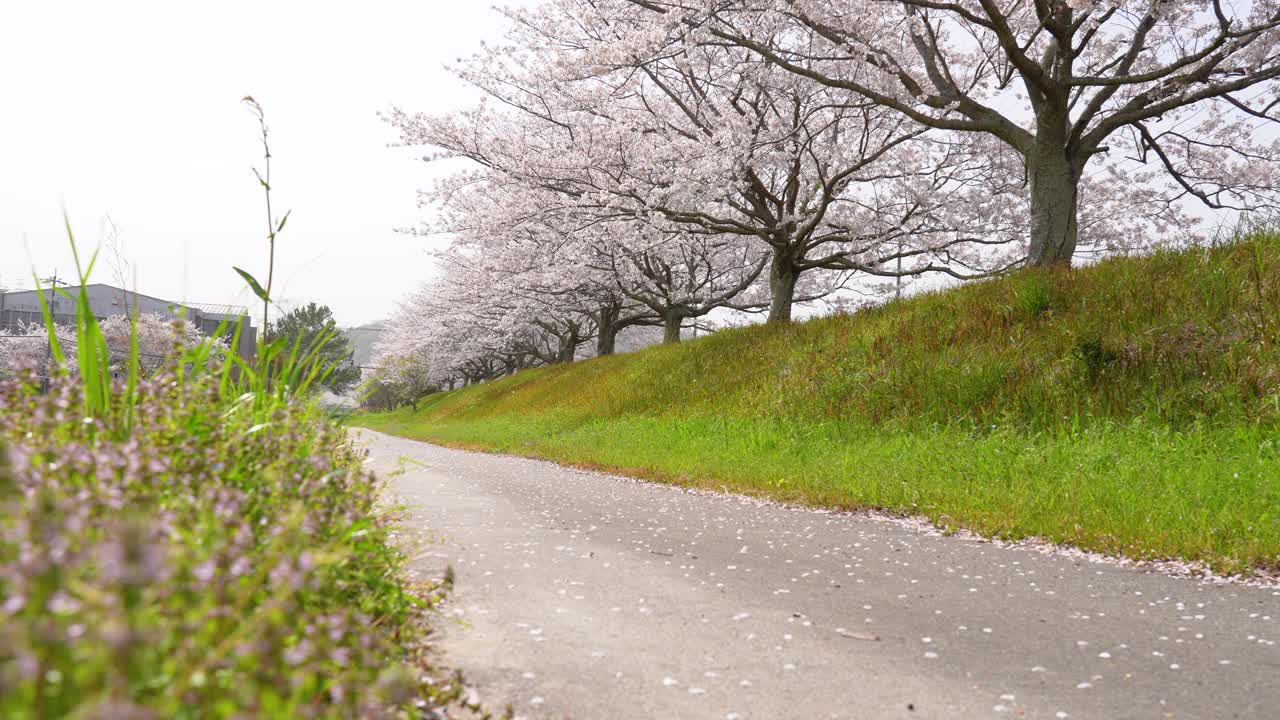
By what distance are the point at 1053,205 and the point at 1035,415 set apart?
6619 millimetres

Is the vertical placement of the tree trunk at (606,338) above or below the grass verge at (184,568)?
above

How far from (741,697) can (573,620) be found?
4.40 feet

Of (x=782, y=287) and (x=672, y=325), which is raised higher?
(x=782, y=287)

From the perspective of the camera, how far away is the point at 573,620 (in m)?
4.67

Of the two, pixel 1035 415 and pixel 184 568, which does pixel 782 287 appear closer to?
pixel 1035 415

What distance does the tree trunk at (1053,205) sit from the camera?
1573cm

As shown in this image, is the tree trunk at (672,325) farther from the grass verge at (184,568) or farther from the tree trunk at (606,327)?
the grass verge at (184,568)

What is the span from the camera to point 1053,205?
15867mm

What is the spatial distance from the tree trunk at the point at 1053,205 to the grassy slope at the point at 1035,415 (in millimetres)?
1159

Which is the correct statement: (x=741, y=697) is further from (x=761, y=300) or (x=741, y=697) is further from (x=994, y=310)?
(x=761, y=300)

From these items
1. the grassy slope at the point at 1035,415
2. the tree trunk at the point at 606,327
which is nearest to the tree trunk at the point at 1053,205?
Result: the grassy slope at the point at 1035,415

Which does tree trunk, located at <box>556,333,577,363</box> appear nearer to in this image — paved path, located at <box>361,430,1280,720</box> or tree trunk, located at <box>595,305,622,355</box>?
tree trunk, located at <box>595,305,622,355</box>

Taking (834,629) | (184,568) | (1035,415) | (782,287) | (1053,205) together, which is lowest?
(834,629)

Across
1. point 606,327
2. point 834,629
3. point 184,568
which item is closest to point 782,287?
point 606,327
